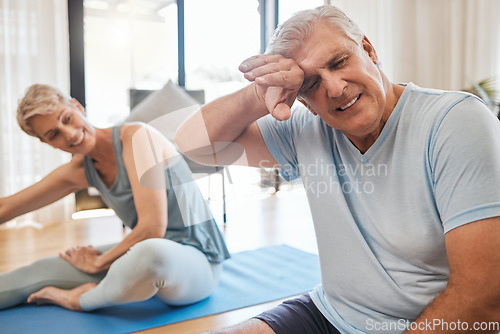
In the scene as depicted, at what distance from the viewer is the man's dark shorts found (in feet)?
3.12

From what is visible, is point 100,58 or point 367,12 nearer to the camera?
point 100,58

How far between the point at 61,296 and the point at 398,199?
1.37 m

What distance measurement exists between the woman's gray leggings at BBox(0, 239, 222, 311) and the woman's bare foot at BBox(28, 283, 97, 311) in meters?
0.04

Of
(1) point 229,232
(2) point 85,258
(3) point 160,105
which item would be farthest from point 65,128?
(3) point 160,105

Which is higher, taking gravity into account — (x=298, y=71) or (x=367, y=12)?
(x=367, y=12)

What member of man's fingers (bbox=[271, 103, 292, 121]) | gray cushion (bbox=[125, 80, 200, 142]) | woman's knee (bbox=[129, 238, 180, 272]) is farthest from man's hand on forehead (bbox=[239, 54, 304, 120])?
gray cushion (bbox=[125, 80, 200, 142])

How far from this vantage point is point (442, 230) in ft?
2.54

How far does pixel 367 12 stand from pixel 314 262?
3.48m

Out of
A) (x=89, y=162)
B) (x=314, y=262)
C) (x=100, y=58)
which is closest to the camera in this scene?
(x=89, y=162)

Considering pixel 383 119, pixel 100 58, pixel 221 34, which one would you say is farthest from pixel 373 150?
pixel 221 34

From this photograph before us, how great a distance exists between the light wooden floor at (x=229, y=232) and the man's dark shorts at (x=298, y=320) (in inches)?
26.1

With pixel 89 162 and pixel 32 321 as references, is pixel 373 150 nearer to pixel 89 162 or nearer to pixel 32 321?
pixel 89 162

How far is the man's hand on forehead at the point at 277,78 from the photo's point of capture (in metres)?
0.79

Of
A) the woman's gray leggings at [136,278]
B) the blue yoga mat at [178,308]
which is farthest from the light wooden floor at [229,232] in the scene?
the woman's gray leggings at [136,278]
